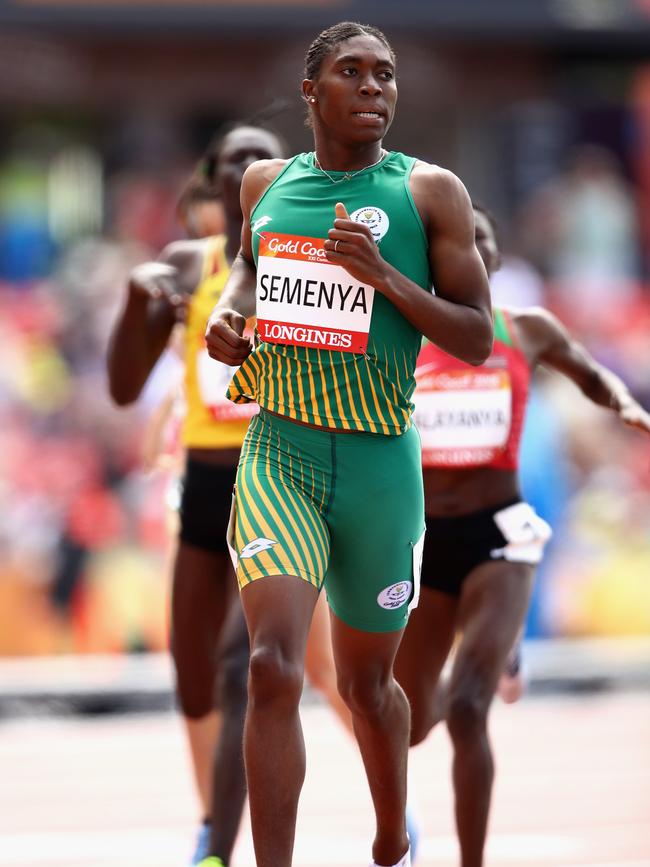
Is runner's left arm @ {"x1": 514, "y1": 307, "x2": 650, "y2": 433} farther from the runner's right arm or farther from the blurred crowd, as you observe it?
the blurred crowd

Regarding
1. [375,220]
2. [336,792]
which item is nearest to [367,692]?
[375,220]

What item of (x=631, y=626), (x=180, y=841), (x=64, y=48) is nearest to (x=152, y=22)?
(x=64, y=48)

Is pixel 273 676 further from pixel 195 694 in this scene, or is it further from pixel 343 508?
pixel 195 694

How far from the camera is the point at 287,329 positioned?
4.95 metres

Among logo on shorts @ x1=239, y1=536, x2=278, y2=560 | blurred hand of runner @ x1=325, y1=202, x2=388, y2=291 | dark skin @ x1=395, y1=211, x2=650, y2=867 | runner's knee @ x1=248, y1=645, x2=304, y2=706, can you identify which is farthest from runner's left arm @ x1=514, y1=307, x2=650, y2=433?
runner's knee @ x1=248, y1=645, x2=304, y2=706

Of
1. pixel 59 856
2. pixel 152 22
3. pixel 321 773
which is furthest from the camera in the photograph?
pixel 152 22

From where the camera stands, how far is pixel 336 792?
871 centimetres

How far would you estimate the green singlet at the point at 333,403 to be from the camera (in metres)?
4.89

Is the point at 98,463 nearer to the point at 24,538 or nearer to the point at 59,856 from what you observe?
the point at 24,538

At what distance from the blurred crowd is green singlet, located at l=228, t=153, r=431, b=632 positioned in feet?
8.68

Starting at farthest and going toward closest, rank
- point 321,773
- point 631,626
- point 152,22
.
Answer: point 152,22 < point 631,626 < point 321,773

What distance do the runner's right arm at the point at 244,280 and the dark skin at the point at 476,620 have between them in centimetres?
124

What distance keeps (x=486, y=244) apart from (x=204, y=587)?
4.97 feet

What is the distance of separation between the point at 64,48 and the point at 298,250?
565 inches
